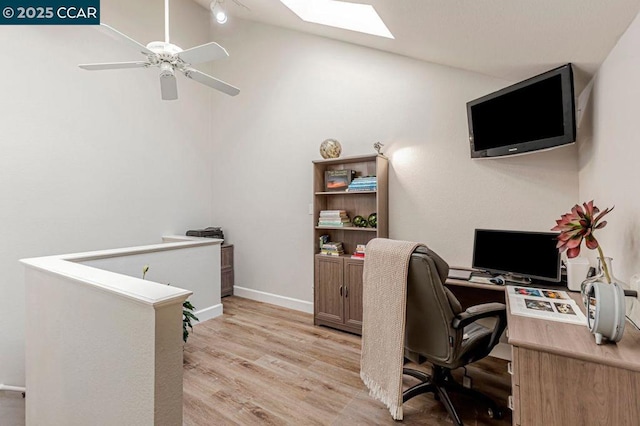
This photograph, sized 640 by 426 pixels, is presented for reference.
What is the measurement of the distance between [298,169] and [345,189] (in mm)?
818

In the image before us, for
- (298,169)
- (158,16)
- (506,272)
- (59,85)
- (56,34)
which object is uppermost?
(158,16)

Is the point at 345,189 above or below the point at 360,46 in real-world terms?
below

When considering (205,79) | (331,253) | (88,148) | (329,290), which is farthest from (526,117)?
(88,148)

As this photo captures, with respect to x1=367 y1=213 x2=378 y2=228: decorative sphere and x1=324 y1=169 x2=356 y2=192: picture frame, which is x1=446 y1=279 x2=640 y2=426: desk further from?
x1=324 y1=169 x2=356 y2=192: picture frame

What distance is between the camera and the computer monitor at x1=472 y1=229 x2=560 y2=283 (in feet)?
6.99

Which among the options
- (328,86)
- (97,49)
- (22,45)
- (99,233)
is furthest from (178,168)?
(328,86)

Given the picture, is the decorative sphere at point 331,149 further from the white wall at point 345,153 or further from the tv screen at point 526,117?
the tv screen at point 526,117

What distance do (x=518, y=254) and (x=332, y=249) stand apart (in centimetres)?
171

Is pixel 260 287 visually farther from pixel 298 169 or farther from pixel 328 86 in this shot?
pixel 328 86

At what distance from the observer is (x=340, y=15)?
288cm

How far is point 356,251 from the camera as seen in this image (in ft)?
10.3

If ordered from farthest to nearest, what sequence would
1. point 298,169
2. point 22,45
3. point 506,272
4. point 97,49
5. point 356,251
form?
point 298,169
point 97,49
point 356,251
point 22,45
point 506,272

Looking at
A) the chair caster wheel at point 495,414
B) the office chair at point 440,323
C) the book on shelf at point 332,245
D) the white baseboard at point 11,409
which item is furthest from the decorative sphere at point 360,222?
the white baseboard at point 11,409

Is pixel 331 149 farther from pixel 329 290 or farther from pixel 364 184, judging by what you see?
pixel 329 290
